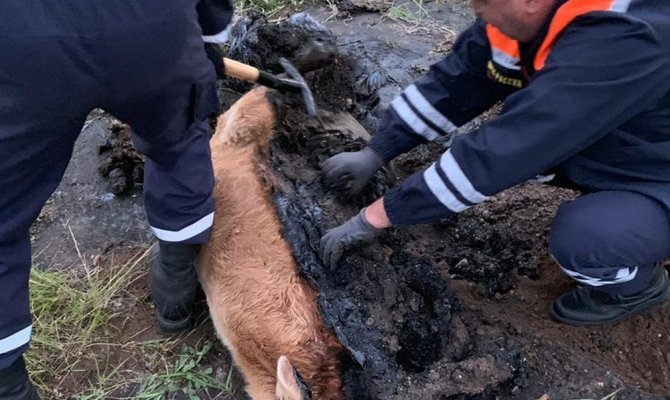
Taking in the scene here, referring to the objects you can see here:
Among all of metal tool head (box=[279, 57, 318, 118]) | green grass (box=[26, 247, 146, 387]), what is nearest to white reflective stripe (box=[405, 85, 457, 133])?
metal tool head (box=[279, 57, 318, 118])

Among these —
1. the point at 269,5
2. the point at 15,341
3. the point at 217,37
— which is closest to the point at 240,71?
the point at 217,37

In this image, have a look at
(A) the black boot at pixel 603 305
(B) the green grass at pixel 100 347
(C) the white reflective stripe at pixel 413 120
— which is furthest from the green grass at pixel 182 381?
(A) the black boot at pixel 603 305

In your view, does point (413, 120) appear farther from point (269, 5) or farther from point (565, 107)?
point (269, 5)

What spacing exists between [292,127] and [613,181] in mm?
1341

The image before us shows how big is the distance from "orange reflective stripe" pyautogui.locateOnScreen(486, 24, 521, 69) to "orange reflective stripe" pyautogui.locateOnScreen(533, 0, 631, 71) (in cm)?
28

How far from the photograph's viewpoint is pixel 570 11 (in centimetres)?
229

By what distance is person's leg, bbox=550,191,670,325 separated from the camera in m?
2.66

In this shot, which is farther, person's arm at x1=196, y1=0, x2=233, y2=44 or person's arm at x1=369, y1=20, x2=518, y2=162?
person's arm at x1=369, y1=20, x2=518, y2=162

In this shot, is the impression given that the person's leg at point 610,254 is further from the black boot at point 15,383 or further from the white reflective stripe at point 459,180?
the black boot at point 15,383

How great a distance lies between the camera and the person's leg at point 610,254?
266 centimetres

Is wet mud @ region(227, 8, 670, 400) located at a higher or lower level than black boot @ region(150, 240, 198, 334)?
higher

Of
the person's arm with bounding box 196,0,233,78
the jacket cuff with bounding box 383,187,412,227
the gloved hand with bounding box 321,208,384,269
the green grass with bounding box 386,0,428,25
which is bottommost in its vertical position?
the green grass with bounding box 386,0,428,25

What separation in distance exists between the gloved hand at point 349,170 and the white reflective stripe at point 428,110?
280 mm

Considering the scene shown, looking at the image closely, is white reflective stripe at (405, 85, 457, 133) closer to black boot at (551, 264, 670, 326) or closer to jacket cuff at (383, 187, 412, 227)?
jacket cuff at (383, 187, 412, 227)
